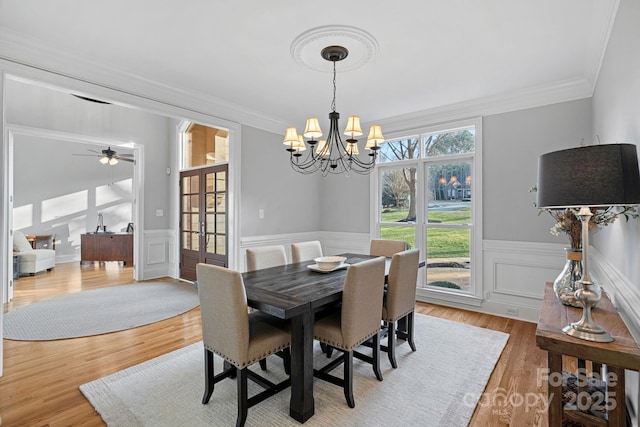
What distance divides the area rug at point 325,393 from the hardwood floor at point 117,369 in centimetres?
10

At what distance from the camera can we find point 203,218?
5043 mm

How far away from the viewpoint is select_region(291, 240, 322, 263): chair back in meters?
3.31

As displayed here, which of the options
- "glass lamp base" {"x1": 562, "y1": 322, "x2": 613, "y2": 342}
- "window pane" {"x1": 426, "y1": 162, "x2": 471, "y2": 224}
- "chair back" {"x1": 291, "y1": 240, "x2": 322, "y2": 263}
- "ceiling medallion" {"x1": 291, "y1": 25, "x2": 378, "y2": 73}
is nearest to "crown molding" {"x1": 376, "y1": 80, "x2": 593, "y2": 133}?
"window pane" {"x1": 426, "y1": 162, "x2": 471, "y2": 224}

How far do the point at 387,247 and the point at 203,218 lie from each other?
121 inches

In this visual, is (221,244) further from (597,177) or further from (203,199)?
(597,177)

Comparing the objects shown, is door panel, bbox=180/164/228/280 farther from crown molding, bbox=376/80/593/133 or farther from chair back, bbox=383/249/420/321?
chair back, bbox=383/249/420/321

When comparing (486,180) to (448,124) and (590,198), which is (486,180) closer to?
(448,124)

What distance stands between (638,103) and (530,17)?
1.07 meters

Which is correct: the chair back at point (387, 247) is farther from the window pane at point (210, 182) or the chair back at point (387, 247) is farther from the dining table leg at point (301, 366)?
the window pane at point (210, 182)

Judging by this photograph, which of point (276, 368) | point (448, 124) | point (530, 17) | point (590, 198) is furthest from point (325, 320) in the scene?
point (448, 124)

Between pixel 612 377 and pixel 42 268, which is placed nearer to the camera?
pixel 612 377

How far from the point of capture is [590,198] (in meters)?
1.21

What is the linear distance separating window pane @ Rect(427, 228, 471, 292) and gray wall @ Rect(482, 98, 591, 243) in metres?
0.37

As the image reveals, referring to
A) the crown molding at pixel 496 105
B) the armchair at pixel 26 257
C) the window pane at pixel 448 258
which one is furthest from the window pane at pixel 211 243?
the armchair at pixel 26 257
